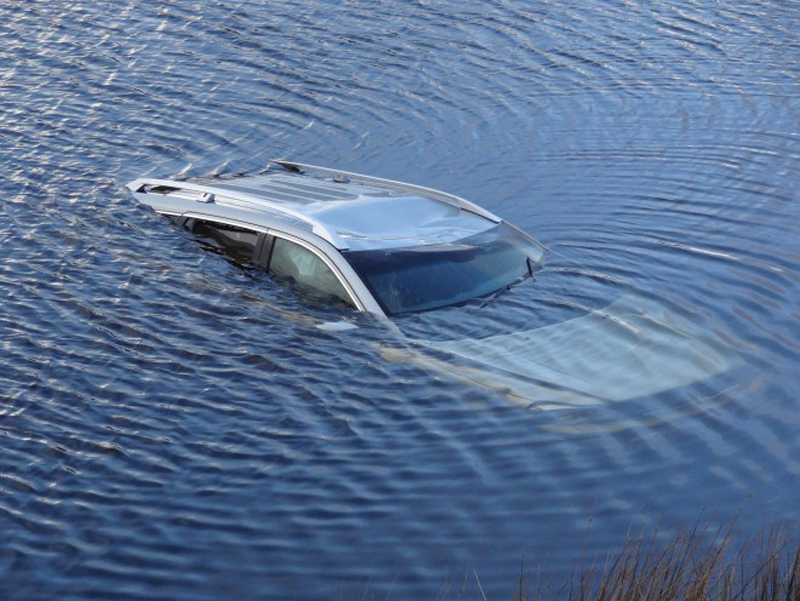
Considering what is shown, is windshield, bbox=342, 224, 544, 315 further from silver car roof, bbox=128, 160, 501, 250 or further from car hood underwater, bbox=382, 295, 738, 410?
car hood underwater, bbox=382, 295, 738, 410

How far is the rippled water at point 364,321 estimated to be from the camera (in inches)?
275

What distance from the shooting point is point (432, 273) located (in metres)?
9.51

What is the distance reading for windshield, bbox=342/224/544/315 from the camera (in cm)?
934

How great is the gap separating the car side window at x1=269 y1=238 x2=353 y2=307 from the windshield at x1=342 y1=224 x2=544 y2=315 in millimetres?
232

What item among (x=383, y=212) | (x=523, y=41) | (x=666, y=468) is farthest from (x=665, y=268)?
(x=523, y=41)

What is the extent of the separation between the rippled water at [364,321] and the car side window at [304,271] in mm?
196

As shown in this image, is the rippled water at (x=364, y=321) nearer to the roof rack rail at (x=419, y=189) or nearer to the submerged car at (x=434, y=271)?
the submerged car at (x=434, y=271)

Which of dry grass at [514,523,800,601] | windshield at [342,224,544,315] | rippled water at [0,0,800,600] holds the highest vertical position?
dry grass at [514,523,800,601]

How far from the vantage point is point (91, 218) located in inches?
494

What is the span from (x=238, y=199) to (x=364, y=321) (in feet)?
5.79

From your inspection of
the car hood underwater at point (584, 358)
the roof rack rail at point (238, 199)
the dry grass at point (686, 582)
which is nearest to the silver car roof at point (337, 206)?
the roof rack rail at point (238, 199)

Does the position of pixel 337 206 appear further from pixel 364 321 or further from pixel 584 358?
pixel 584 358

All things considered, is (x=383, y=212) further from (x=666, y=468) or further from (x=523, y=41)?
(x=523, y=41)

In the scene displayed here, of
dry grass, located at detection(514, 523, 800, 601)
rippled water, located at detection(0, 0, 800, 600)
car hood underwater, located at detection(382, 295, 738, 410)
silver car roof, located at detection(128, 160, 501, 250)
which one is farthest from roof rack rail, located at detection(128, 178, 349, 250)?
dry grass, located at detection(514, 523, 800, 601)
